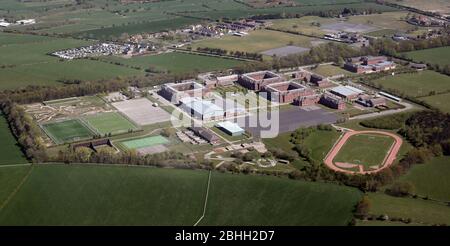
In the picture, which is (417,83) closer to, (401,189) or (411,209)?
(401,189)

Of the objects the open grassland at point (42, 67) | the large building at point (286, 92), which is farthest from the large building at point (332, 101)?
the open grassland at point (42, 67)

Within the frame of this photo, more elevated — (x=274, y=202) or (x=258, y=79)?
(x=258, y=79)

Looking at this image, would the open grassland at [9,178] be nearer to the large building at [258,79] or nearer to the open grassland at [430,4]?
the large building at [258,79]

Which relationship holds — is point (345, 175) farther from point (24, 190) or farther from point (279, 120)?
point (24, 190)

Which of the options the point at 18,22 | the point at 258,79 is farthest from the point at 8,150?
the point at 18,22

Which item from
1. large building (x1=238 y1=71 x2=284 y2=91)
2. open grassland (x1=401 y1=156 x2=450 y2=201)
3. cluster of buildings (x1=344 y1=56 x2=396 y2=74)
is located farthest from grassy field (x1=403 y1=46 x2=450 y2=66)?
open grassland (x1=401 y1=156 x2=450 y2=201)
